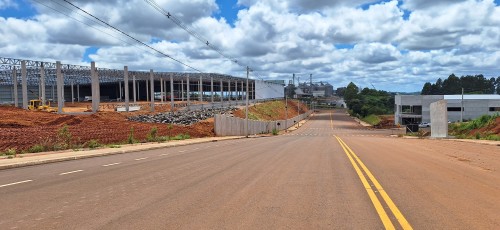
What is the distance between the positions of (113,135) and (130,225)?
30.0m

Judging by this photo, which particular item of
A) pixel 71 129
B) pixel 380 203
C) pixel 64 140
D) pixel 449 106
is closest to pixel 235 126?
pixel 71 129

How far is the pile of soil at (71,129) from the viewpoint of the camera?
26.8m

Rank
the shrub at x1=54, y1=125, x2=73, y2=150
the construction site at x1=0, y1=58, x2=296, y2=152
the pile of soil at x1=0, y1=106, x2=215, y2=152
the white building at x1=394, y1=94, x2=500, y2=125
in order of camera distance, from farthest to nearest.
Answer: the white building at x1=394, y1=94, x2=500, y2=125 → the construction site at x1=0, y1=58, x2=296, y2=152 → the pile of soil at x1=0, y1=106, x2=215, y2=152 → the shrub at x1=54, y1=125, x2=73, y2=150

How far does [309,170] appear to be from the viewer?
44.5 feet

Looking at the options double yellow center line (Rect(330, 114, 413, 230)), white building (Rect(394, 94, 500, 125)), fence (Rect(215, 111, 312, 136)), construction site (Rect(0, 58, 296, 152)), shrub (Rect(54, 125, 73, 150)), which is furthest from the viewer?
white building (Rect(394, 94, 500, 125))

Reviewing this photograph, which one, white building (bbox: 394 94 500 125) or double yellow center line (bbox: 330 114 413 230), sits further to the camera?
white building (bbox: 394 94 500 125)

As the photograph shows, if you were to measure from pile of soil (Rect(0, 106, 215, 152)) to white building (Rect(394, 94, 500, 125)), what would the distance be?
183 ft

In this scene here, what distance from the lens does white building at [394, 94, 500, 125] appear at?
296ft

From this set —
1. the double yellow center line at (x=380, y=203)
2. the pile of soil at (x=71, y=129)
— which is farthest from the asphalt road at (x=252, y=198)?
the pile of soil at (x=71, y=129)

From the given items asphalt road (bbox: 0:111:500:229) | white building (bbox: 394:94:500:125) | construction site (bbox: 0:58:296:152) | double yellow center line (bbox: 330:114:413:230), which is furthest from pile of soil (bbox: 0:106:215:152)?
white building (bbox: 394:94:500:125)

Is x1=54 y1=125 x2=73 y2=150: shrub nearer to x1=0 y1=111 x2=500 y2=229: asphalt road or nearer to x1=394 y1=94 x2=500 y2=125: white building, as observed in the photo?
x1=0 y1=111 x2=500 y2=229: asphalt road

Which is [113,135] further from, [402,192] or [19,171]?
[402,192]

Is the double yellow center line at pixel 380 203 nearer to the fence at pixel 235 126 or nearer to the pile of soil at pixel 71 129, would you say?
the pile of soil at pixel 71 129

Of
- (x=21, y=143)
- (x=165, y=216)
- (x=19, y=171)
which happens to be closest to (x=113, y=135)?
(x=21, y=143)
